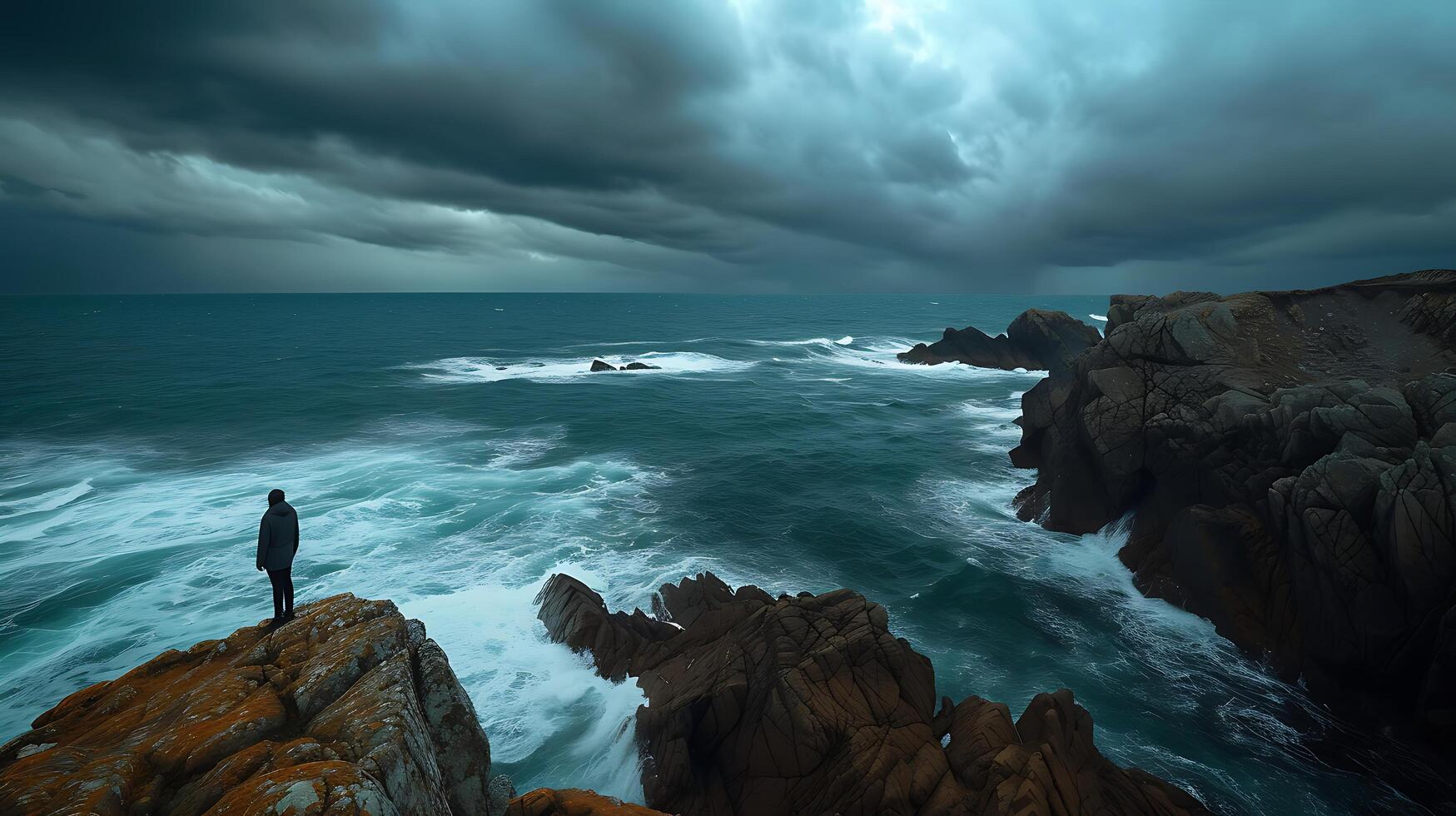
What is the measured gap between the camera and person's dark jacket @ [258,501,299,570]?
1223 centimetres

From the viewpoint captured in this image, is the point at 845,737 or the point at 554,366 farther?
the point at 554,366

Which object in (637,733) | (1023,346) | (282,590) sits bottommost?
(637,733)

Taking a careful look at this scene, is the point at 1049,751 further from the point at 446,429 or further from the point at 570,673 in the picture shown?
the point at 446,429

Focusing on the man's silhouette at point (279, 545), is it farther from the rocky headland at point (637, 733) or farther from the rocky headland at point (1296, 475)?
the rocky headland at point (1296, 475)

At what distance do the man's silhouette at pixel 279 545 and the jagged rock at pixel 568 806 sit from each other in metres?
6.15

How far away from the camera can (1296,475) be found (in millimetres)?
20547

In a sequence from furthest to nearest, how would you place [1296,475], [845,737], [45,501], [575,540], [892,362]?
[892,362] < [45,501] < [575,540] < [1296,475] < [845,737]

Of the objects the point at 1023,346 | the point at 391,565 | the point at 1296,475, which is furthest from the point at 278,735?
the point at 1023,346

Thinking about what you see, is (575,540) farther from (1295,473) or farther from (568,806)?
(1295,473)

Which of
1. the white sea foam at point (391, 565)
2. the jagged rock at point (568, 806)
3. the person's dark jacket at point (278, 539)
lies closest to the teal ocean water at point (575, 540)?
the white sea foam at point (391, 565)

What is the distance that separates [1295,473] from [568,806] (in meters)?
24.6

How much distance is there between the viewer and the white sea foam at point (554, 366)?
241 feet

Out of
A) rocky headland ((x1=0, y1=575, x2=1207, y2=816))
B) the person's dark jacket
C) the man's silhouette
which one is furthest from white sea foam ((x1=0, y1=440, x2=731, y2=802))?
the person's dark jacket

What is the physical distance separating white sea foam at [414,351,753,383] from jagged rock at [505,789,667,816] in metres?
64.6
